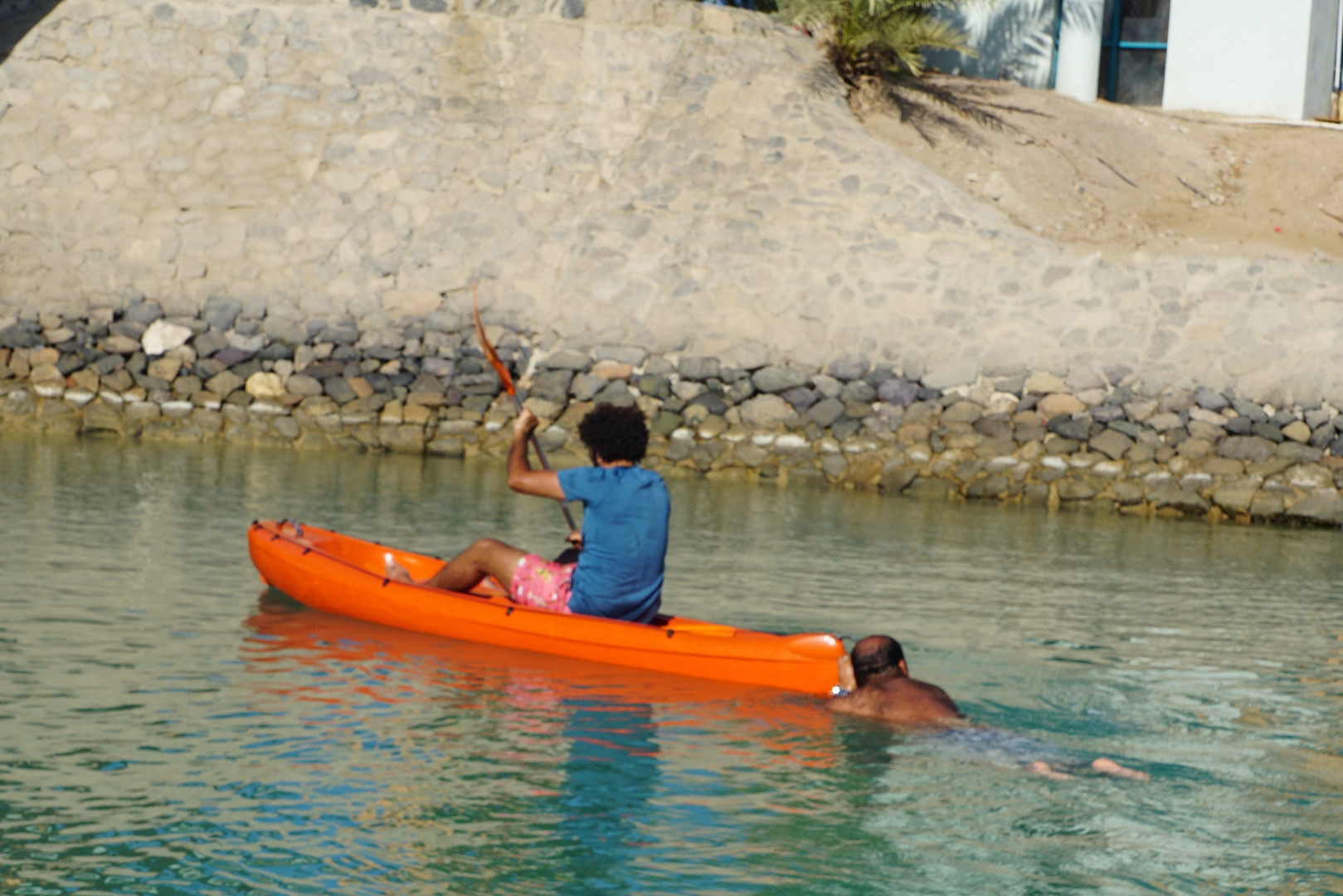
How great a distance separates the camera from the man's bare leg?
7.33m

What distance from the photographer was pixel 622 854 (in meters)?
4.66

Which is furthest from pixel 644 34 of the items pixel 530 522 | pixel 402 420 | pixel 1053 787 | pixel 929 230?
pixel 1053 787

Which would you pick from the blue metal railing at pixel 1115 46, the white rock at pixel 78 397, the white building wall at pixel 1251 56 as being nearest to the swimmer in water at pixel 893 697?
the white rock at pixel 78 397

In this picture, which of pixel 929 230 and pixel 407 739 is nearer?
pixel 407 739

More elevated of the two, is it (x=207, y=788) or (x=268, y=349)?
(x=268, y=349)

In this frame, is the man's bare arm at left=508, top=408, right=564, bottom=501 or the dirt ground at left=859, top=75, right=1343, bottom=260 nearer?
the man's bare arm at left=508, top=408, right=564, bottom=501

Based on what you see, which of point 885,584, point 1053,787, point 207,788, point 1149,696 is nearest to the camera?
point 207,788

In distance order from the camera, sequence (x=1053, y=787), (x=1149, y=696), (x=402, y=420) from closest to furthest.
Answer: (x=1053, y=787) < (x=1149, y=696) < (x=402, y=420)

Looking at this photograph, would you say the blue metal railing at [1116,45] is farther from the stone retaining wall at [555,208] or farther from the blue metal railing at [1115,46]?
the stone retaining wall at [555,208]

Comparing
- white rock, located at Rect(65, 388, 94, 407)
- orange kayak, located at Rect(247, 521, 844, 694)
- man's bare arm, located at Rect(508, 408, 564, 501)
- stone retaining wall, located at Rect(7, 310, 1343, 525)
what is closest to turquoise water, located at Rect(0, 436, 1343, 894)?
orange kayak, located at Rect(247, 521, 844, 694)

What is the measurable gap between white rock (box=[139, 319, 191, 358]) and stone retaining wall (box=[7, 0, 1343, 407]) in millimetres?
388

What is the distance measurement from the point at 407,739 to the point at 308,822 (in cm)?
97

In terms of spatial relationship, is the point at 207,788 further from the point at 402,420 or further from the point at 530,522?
the point at 402,420

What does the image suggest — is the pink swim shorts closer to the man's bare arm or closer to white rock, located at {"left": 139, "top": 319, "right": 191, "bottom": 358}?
the man's bare arm
